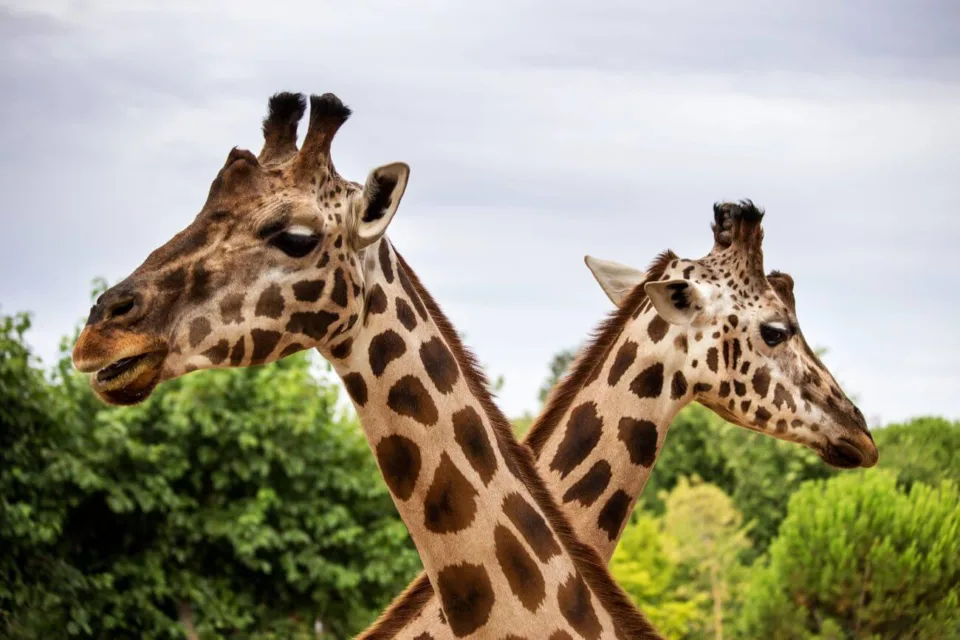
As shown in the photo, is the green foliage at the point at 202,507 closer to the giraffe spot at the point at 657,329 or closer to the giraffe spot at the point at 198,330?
the giraffe spot at the point at 657,329

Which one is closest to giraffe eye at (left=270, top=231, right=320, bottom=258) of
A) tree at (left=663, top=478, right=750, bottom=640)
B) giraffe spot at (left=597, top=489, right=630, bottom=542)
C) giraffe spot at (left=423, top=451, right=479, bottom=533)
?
giraffe spot at (left=423, top=451, right=479, bottom=533)

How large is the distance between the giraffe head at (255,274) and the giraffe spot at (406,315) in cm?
22

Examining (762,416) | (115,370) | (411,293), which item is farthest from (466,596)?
(762,416)

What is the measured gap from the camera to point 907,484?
3048 cm

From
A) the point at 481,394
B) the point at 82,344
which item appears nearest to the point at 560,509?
the point at 481,394

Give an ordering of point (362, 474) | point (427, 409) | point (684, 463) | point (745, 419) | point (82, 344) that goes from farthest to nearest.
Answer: point (684, 463)
point (362, 474)
point (745, 419)
point (427, 409)
point (82, 344)

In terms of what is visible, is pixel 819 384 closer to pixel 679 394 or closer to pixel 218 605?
pixel 679 394

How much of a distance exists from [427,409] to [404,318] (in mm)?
389

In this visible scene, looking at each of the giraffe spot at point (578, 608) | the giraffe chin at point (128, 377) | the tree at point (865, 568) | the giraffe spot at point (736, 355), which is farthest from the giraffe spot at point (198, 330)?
the tree at point (865, 568)

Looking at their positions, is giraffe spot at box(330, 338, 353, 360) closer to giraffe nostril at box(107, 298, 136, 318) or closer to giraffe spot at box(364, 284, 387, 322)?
giraffe spot at box(364, 284, 387, 322)

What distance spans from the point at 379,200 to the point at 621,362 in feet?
9.97

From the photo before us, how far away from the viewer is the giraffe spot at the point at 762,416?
7688 mm

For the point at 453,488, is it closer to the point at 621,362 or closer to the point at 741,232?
the point at 621,362

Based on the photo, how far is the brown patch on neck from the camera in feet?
24.3
